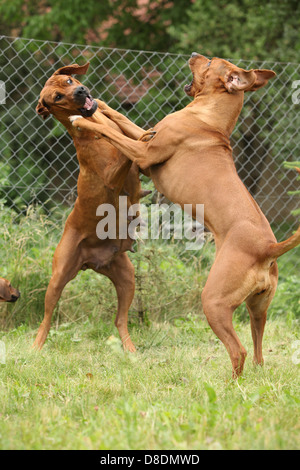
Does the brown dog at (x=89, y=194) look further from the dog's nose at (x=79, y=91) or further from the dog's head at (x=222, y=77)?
the dog's head at (x=222, y=77)

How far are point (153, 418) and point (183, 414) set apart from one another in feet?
0.54

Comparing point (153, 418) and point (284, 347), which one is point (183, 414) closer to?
point (153, 418)

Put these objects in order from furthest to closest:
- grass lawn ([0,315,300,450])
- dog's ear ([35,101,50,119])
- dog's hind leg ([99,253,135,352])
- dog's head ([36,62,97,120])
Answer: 1. dog's hind leg ([99,253,135,352])
2. dog's ear ([35,101,50,119])
3. dog's head ([36,62,97,120])
4. grass lawn ([0,315,300,450])

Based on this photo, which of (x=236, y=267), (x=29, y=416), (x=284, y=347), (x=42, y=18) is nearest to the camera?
(x=29, y=416)

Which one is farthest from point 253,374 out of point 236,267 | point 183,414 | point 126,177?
point 126,177

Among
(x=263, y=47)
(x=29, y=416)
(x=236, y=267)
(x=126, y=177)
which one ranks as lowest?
(x=29, y=416)

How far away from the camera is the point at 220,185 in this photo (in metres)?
3.33

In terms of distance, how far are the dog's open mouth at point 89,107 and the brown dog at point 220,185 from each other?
0.11 meters

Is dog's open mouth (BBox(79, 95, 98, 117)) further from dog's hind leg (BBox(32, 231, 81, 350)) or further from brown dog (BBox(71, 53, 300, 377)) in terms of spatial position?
dog's hind leg (BBox(32, 231, 81, 350))

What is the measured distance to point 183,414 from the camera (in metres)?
2.56

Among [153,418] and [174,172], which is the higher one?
[174,172]

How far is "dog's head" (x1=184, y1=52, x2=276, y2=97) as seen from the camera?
140 inches

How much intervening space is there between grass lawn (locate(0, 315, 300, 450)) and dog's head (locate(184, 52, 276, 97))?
169 cm

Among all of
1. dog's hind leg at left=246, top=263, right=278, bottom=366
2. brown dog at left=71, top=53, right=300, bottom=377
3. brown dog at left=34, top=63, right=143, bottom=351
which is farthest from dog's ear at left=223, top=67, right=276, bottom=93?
dog's hind leg at left=246, top=263, right=278, bottom=366
